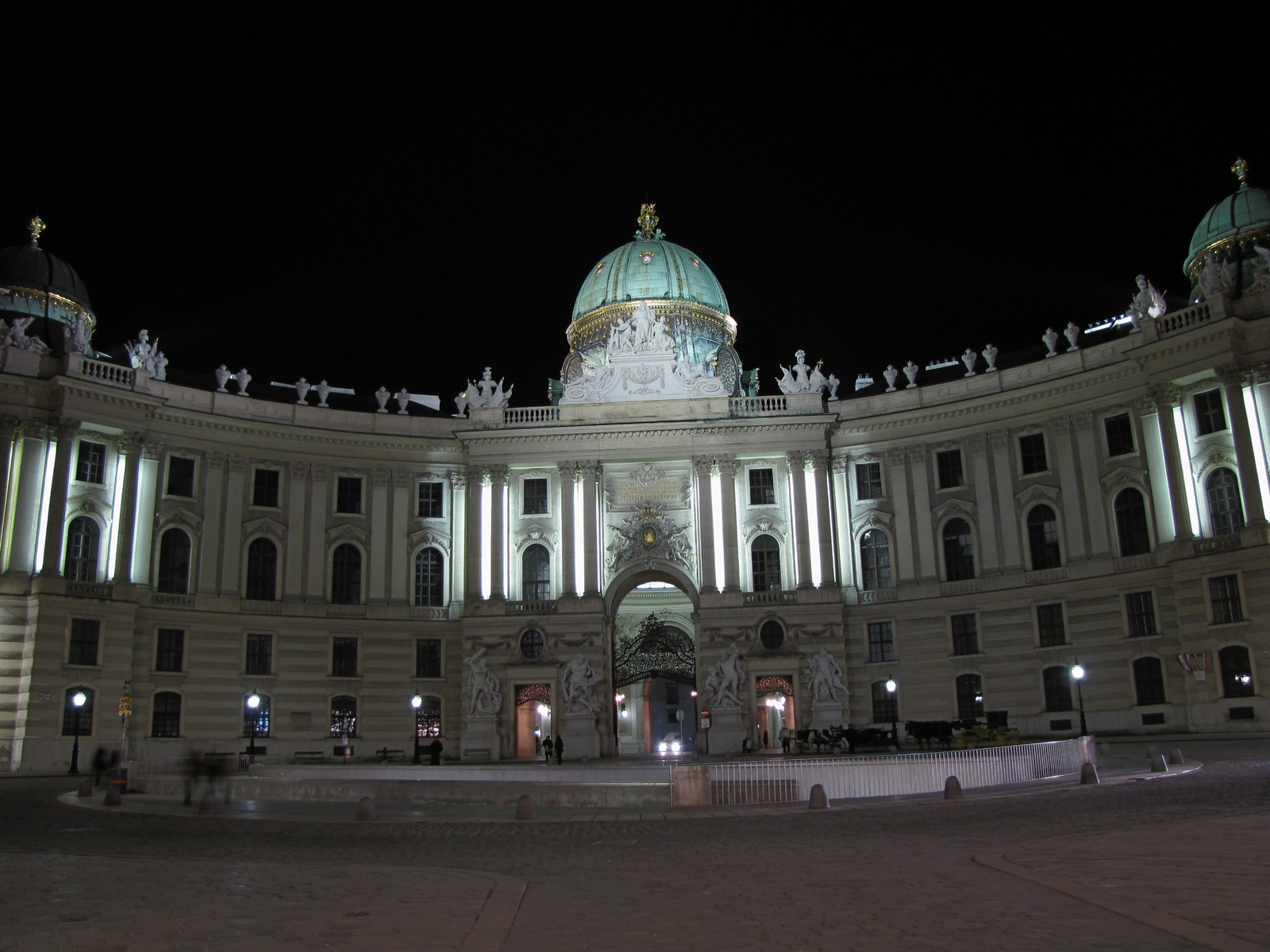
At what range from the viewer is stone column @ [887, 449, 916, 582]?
186 ft

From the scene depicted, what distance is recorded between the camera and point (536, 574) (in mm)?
58094

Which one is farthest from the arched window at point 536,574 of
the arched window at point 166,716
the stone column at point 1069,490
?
the stone column at point 1069,490

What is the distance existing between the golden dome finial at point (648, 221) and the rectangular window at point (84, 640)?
40479mm

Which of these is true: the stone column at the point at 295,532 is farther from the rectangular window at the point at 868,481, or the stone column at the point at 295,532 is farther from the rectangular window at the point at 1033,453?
the rectangular window at the point at 1033,453

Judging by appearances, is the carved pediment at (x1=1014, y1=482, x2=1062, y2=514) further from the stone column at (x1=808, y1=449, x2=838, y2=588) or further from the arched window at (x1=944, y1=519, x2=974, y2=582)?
the stone column at (x1=808, y1=449, x2=838, y2=588)

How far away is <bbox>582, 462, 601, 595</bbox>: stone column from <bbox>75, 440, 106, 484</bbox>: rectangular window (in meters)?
23.1

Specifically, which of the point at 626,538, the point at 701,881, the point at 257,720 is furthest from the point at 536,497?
the point at 701,881

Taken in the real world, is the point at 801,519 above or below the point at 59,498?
below

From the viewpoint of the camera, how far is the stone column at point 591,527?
184 ft

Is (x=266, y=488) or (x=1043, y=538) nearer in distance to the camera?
(x=1043, y=538)

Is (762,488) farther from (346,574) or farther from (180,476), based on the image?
(180,476)

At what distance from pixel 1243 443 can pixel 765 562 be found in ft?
74.2

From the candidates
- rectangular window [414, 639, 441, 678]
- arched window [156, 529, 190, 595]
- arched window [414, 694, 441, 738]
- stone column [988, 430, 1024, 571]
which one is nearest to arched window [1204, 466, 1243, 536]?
stone column [988, 430, 1024, 571]

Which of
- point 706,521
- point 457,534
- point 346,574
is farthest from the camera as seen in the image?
point 457,534
